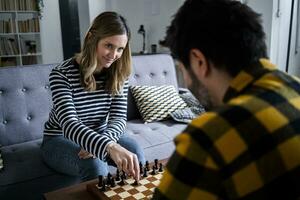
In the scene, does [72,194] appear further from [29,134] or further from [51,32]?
[51,32]

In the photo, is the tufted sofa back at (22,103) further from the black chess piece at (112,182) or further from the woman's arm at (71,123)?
the black chess piece at (112,182)

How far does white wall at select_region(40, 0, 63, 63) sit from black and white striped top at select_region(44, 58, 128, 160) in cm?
353

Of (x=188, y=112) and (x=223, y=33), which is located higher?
(x=223, y=33)

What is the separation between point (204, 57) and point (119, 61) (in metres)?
1.05

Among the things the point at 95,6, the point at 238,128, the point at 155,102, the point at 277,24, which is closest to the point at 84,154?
the point at 155,102

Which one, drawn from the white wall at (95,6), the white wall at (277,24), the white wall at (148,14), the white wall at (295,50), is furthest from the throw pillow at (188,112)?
the white wall at (95,6)

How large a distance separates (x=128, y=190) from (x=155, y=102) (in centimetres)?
108

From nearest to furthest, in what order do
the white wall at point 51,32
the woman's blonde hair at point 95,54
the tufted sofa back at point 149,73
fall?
1. the woman's blonde hair at point 95,54
2. the tufted sofa back at point 149,73
3. the white wall at point 51,32

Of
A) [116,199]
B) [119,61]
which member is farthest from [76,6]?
[116,199]

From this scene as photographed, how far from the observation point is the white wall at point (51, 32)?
4832 millimetres

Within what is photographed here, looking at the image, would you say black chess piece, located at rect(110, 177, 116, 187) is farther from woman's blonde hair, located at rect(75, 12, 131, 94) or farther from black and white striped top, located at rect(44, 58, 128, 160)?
woman's blonde hair, located at rect(75, 12, 131, 94)

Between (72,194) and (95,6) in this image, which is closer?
(72,194)

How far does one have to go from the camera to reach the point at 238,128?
1.68 feet

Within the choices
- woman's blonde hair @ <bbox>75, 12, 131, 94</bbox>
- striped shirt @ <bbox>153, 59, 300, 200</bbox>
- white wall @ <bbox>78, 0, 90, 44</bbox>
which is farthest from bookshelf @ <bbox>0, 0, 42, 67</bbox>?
striped shirt @ <bbox>153, 59, 300, 200</bbox>
